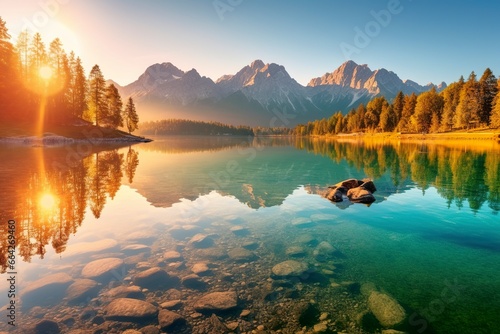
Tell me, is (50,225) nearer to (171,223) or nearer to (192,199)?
(171,223)

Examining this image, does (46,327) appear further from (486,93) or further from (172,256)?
(486,93)

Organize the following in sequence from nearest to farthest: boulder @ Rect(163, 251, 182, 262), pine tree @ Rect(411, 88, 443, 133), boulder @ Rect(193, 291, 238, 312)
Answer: boulder @ Rect(193, 291, 238, 312) < boulder @ Rect(163, 251, 182, 262) < pine tree @ Rect(411, 88, 443, 133)

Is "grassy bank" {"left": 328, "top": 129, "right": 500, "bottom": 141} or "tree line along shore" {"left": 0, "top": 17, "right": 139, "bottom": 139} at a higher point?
"tree line along shore" {"left": 0, "top": 17, "right": 139, "bottom": 139}

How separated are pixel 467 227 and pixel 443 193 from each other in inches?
371

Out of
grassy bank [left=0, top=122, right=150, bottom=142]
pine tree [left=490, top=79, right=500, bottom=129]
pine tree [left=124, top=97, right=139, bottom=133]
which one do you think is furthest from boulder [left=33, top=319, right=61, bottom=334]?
pine tree [left=124, top=97, right=139, bottom=133]

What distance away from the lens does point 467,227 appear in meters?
15.4

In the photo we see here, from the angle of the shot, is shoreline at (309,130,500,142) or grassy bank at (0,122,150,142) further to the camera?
shoreline at (309,130,500,142)

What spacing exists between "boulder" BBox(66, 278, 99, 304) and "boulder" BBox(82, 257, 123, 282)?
0.35 meters

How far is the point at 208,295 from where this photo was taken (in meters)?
8.66

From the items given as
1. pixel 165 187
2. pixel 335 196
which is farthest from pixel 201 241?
pixel 165 187

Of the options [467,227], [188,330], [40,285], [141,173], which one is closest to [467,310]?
[188,330]

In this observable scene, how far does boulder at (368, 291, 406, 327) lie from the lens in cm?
762

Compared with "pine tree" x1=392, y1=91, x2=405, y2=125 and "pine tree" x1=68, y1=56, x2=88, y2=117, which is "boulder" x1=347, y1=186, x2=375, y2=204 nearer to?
"pine tree" x1=68, y1=56, x2=88, y2=117

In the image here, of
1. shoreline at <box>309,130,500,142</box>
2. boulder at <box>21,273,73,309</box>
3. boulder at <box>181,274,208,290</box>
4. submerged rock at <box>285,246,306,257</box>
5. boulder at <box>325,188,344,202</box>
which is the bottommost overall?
boulder at <box>181,274,208,290</box>
